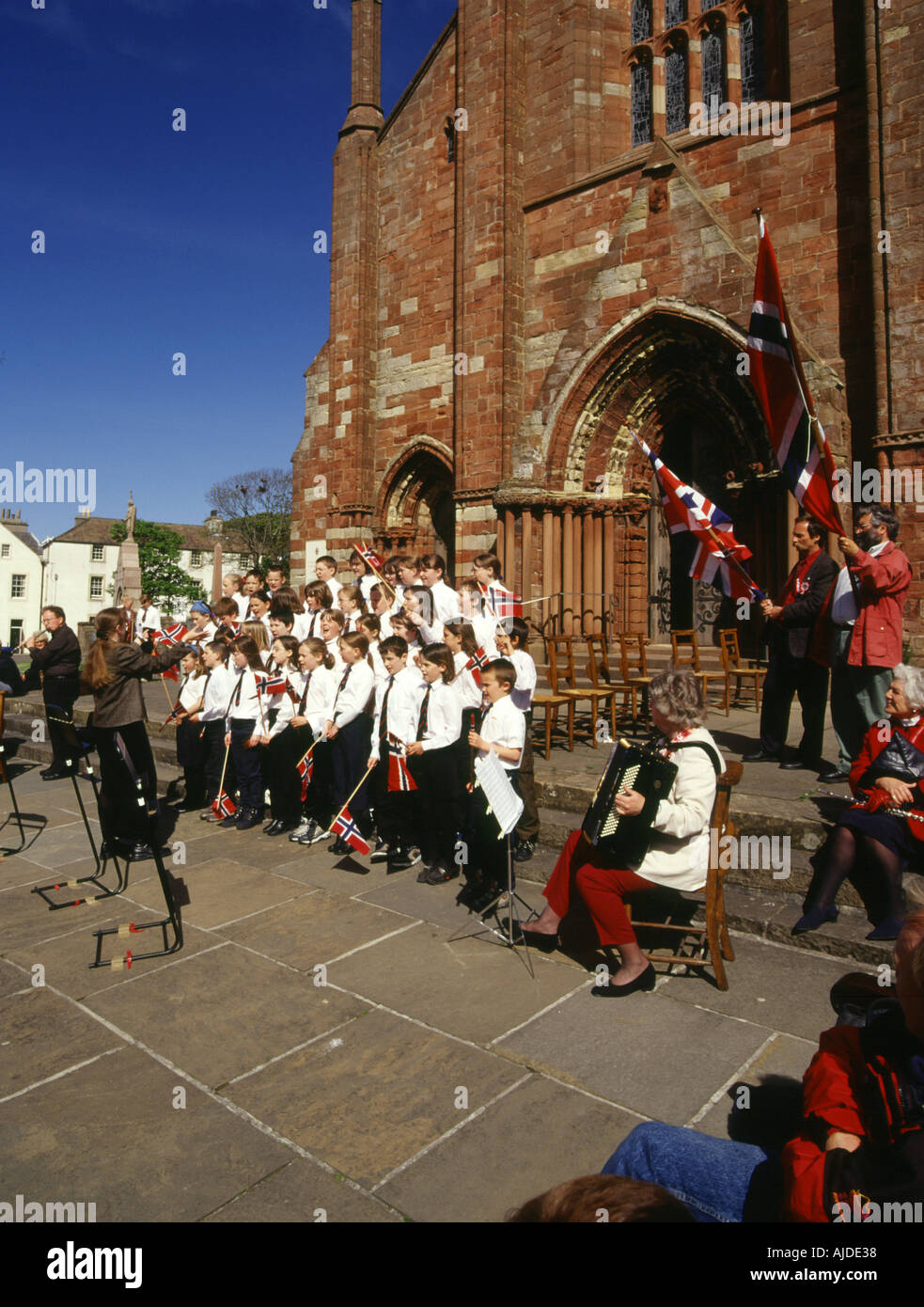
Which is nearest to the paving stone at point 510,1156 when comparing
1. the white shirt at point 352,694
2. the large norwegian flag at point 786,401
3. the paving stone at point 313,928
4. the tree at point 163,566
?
the paving stone at point 313,928

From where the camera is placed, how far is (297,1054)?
357cm

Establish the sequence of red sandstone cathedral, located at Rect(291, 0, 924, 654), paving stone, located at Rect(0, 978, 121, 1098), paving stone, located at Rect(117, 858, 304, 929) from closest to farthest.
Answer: paving stone, located at Rect(0, 978, 121, 1098) < paving stone, located at Rect(117, 858, 304, 929) < red sandstone cathedral, located at Rect(291, 0, 924, 654)

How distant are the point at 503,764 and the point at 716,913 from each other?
5.48 feet

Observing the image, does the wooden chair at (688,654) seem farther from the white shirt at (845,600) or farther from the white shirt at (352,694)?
the white shirt at (352,694)

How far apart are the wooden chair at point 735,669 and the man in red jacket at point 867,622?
2.54 m

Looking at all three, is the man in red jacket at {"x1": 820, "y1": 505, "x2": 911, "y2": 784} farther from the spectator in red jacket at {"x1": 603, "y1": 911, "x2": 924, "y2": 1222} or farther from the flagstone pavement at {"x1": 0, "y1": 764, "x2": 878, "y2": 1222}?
the spectator in red jacket at {"x1": 603, "y1": 911, "x2": 924, "y2": 1222}

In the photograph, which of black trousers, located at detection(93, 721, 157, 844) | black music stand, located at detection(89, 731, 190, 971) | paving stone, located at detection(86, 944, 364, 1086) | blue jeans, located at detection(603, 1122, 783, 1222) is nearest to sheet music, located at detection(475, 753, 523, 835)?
paving stone, located at detection(86, 944, 364, 1086)

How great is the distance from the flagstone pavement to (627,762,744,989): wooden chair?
4.3 inches

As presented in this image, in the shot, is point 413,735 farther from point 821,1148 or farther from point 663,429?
point 663,429

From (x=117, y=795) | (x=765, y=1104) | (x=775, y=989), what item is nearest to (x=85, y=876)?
(x=117, y=795)

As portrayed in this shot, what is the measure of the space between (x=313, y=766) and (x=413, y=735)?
4.02 ft

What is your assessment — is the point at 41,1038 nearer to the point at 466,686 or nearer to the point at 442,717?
the point at 442,717

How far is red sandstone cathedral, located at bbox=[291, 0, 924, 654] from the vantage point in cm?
966
